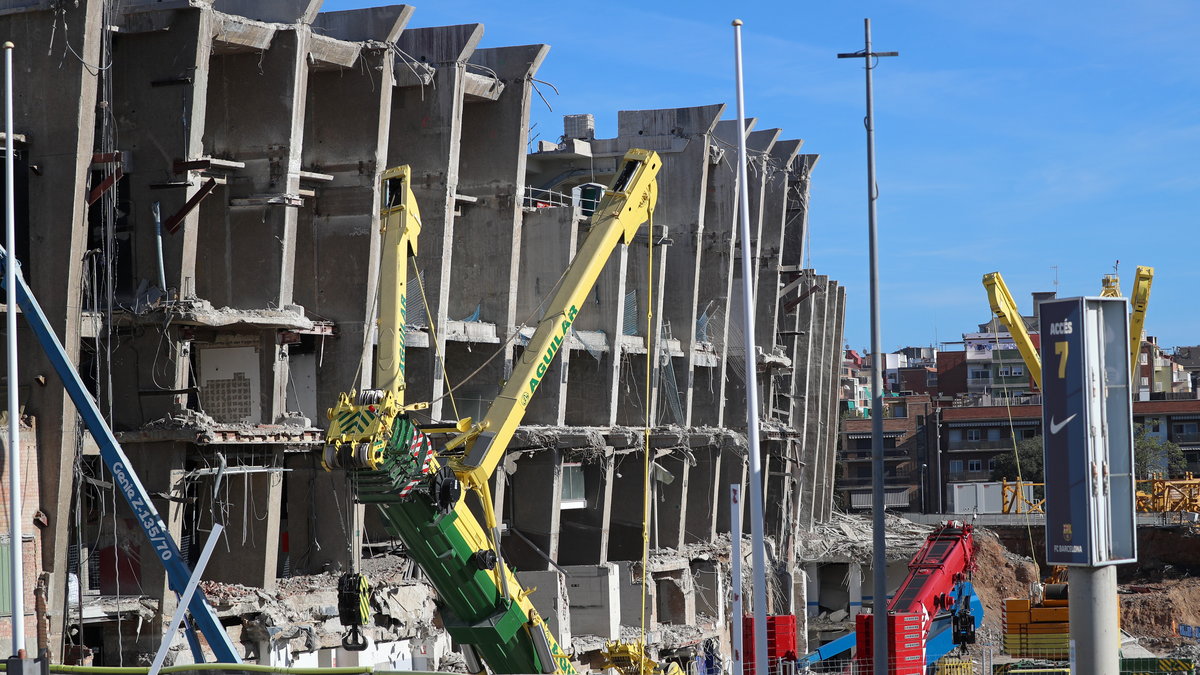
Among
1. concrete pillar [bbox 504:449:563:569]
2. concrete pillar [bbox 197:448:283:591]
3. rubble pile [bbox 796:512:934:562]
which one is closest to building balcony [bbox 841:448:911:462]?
rubble pile [bbox 796:512:934:562]

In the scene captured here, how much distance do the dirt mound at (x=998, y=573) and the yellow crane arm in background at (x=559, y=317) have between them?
40969 millimetres

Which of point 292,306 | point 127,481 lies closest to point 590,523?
point 292,306

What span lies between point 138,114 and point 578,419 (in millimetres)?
17895

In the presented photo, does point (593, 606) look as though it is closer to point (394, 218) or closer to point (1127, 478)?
point (394, 218)

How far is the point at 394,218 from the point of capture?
24.0 meters

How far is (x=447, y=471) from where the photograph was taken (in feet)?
71.9

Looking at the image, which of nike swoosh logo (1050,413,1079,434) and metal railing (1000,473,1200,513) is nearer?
nike swoosh logo (1050,413,1079,434)

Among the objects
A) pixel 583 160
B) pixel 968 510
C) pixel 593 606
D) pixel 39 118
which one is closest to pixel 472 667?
pixel 39 118

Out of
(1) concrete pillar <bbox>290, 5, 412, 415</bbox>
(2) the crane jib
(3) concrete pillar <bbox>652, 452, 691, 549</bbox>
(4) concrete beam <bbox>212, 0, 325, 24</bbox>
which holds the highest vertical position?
(4) concrete beam <bbox>212, 0, 325, 24</bbox>

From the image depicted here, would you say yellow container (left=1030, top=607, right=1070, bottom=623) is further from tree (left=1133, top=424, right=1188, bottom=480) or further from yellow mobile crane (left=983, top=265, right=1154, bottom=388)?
tree (left=1133, top=424, right=1188, bottom=480)

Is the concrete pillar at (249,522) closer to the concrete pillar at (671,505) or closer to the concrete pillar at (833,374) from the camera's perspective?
the concrete pillar at (671,505)

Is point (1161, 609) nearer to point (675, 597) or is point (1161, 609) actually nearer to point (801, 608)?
point (801, 608)

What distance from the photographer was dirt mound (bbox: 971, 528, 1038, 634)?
6475cm

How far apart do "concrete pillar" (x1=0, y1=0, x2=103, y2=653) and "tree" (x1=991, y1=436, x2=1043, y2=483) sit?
7902 centimetres
